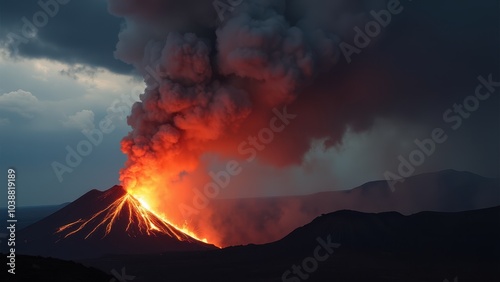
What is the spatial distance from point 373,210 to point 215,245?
51.5 meters

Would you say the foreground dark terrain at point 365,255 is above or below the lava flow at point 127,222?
below

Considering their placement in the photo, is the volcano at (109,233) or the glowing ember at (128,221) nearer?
the volcano at (109,233)

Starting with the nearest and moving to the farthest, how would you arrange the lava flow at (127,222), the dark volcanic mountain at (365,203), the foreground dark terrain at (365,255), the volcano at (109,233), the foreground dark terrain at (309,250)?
the foreground dark terrain at (365,255) → the foreground dark terrain at (309,250) → the volcano at (109,233) → the lava flow at (127,222) → the dark volcanic mountain at (365,203)

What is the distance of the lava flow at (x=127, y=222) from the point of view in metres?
57.8

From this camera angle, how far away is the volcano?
54594mm

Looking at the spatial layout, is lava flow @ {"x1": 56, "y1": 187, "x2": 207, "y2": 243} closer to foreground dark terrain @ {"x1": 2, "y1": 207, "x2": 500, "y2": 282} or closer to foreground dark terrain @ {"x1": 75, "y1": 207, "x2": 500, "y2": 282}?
foreground dark terrain @ {"x1": 2, "y1": 207, "x2": 500, "y2": 282}

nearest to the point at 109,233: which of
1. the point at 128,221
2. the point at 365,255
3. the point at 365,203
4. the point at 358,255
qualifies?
the point at 128,221

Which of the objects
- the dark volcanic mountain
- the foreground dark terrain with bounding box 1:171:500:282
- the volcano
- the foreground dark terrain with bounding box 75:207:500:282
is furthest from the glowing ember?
the dark volcanic mountain

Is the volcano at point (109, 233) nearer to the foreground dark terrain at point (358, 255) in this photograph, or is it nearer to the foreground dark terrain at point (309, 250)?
the foreground dark terrain at point (309, 250)

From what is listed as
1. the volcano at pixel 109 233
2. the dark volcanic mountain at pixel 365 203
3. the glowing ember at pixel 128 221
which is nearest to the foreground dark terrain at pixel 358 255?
the volcano at pixel 109 233

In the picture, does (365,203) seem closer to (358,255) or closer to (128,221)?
(358,255)

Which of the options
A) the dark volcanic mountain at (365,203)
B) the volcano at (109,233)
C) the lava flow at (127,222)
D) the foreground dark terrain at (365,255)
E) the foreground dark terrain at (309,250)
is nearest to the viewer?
the foreground dark terrain at (365,255)

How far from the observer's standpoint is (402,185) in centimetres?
13625

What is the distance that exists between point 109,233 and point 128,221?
107 inches
